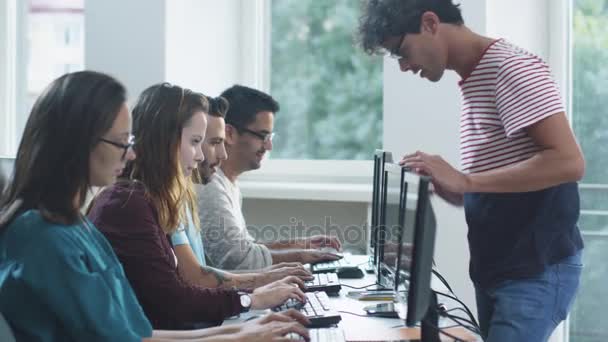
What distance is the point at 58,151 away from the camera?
130cm

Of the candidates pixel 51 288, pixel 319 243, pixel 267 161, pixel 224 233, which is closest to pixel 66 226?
pixel 51 288

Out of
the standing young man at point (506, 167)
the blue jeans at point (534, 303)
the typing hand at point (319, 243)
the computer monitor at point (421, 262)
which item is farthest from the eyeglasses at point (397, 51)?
the typing hand at point (319, 243)

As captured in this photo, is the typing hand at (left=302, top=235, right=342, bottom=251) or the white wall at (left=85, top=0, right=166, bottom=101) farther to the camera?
the white wall at (left=85, top=0, right=166, bottom=101)

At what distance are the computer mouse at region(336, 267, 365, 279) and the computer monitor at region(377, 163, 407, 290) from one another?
17cm

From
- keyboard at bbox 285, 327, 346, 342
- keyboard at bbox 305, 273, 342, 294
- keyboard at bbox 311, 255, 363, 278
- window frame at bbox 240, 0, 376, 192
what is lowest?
keyboard at bbox 311, 255, 363, 278

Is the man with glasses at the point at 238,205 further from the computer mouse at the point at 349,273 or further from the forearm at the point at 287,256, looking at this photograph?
the computer mouse at the point at 349,273

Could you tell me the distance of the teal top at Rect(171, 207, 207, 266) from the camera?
2.01m

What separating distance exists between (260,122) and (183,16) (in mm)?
998

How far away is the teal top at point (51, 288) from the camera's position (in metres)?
1.23

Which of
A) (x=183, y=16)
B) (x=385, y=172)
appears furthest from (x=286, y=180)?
(x=385, y=172)

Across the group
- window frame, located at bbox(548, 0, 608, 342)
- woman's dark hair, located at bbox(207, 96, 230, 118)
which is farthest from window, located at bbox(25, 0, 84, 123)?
window frame, located at bbox(548, 0, 608, 342)

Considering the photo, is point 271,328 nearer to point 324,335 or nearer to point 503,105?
point 324,335

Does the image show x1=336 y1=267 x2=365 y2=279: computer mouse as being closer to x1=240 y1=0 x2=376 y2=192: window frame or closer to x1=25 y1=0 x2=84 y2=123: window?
x1=240 y1=0 x2=376 y2=192: window frame

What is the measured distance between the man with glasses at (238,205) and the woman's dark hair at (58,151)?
1.01 meters
